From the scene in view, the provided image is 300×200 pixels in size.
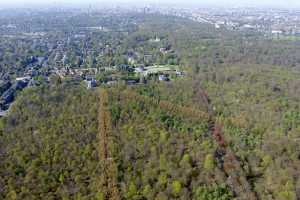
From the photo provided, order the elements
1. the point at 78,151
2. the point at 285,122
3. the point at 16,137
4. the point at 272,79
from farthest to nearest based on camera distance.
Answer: the point at 272,79
the point at 285,122
the point at 16,137
the point at 78,151

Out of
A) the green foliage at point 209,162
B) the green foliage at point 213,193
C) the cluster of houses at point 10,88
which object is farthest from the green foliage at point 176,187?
the cluster of houses at point 10,88

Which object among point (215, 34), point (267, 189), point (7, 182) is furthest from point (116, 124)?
point (215, 34)

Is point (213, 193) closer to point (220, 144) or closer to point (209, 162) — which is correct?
point (209, 162)

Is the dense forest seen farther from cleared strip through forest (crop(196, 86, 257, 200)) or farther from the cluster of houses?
the cluster of houses

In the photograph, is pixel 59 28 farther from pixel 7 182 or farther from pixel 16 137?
pixel 7 182

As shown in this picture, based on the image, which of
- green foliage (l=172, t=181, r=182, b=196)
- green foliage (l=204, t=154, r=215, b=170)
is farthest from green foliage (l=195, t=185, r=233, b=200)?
green foliage (l=204, t=154, r=215, b=170)

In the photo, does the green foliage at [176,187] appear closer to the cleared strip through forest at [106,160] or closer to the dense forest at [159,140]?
the dense forest at [159,140]
